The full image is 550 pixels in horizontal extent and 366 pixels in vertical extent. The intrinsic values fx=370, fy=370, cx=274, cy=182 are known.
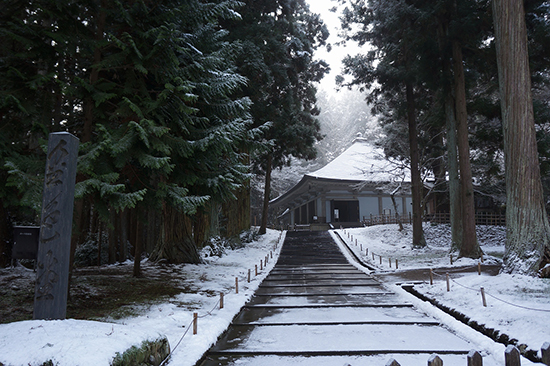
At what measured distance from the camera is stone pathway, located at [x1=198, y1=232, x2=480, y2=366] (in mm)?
4656

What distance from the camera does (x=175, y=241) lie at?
487 inches

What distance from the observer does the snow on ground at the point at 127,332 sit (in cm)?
318

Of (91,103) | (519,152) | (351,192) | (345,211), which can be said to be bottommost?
(345,211)

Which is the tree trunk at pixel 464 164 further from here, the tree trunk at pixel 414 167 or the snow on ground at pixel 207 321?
the tree trunk at pixel 414 167

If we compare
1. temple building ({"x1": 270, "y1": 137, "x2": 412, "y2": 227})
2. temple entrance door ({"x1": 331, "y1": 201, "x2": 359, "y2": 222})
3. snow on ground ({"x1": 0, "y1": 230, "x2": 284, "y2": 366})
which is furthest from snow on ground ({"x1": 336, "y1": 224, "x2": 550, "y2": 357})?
temple entrance door ({"x1": 331, "y1": 201, "x2": 359, "y2": 222})

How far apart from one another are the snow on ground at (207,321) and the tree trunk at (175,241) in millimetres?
577

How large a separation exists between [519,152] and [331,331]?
21.6 feet

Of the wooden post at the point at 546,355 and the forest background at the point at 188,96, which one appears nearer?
the wooden post at the point at 546,355

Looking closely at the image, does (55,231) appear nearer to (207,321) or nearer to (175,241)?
(207,321)

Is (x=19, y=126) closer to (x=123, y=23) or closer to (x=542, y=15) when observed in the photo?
(x=123, y=23)

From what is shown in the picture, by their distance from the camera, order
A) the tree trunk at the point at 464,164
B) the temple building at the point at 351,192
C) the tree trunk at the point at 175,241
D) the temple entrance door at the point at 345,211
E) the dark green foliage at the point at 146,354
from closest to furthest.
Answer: the dark green foliage at the point at 146,354 → the tree trunk at the point at 175,241 → the tree trunk at the point at 464,164 → the temple building at the point at 351,192 → the temple entrance door at the point at 345,211

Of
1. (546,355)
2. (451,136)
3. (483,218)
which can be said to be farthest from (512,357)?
(483,218)

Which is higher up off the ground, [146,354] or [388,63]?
[388,63]

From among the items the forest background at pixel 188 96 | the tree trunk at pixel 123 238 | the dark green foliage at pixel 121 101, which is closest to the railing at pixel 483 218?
the forest background at pixel 188 96
